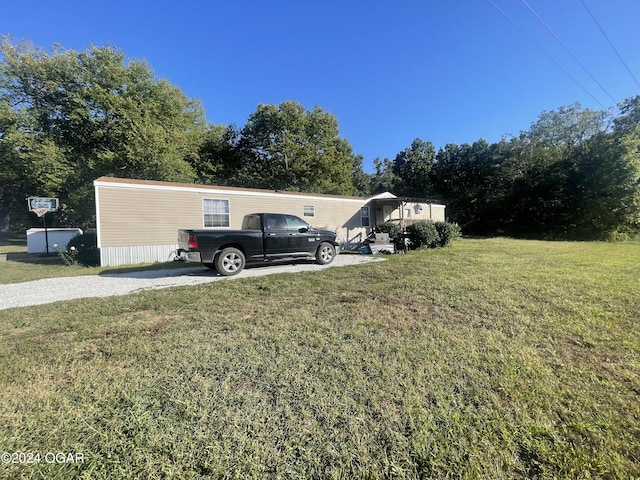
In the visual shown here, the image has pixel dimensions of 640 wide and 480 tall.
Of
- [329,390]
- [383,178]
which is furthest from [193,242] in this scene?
[383,178]

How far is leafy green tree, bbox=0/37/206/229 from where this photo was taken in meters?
18.5

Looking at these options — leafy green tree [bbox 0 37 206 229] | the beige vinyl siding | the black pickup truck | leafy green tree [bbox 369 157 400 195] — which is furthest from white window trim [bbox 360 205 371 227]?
leafy green tree [bbox 369 157 400 195]

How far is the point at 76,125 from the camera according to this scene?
19.9 meters

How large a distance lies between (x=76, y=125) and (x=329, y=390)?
25.7 m

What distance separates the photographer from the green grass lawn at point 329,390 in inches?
65.7

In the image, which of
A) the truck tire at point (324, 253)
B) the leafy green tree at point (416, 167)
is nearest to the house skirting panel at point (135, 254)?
the truck tire at point (324, 253)

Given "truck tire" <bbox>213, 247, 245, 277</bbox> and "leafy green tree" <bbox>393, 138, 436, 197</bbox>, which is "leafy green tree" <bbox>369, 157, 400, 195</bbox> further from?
"truck tire" <bbox>213, 247, 245, 277</bbox>

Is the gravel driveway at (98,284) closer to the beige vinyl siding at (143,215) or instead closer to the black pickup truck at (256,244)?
the black pickup truck at (256,244)

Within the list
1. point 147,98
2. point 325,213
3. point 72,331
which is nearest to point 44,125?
point 147,98

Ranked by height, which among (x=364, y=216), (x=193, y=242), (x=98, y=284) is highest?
(x=364, y=216)

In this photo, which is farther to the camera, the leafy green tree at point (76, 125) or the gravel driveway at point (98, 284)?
the leafy green tree at point (76, 125)

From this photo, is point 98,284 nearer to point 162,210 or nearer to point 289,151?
point 162,210

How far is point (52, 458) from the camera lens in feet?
5.58

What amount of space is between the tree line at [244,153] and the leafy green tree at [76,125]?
0.07 metres
